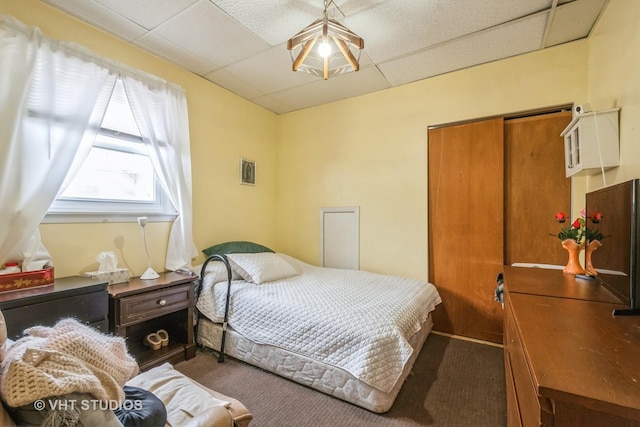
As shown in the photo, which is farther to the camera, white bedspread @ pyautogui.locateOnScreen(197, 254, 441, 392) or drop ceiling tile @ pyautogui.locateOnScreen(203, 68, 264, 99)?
drop ceiling tile @ pyautogui.locateOnScreen(203, 68, 264, 99)

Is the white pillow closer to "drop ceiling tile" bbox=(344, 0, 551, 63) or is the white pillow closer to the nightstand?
the nightstand

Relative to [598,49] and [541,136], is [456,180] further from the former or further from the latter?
[598,49]

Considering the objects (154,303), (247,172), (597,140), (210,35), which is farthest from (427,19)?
(154,303)

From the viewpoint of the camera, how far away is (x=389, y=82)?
3020mm

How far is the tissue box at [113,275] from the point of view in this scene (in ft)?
6.59

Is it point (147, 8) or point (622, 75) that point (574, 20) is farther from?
point (147, 8)

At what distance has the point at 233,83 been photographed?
3076 mm

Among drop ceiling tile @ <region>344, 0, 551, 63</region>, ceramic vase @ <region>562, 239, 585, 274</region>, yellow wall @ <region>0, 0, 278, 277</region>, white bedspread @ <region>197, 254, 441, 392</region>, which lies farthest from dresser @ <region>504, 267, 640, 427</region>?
yellow wall @ <region>0, 0, 278, 277</region>

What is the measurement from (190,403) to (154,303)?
1.23 metres

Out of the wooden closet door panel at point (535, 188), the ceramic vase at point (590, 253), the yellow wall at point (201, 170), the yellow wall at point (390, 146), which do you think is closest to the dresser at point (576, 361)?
the ceramic vase at point (590, 253)

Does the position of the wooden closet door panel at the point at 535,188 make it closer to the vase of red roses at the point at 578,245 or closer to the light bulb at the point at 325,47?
the vase of red roses at the point at 578,245

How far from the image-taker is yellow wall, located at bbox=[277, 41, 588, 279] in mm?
2479

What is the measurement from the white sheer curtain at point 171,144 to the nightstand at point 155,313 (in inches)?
12.4

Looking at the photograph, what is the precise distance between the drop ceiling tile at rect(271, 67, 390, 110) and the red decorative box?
2.70 metres
